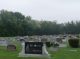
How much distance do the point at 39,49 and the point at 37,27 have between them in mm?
88145

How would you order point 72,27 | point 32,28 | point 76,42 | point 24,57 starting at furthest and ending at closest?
1. point 72,27
2. point 32,28
3. point 76,42
4. point 24,57

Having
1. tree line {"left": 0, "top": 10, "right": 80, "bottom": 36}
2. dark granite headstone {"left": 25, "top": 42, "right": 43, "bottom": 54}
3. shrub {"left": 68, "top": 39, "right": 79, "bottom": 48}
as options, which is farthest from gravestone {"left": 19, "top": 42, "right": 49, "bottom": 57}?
tree line {"left": 0, "top": 10, "right": 80, "bottom": 36}

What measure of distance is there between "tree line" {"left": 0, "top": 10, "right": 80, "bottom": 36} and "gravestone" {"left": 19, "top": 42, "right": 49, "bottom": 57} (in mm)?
65248

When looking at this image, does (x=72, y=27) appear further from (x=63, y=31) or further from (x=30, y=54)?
(x=30, y=54)

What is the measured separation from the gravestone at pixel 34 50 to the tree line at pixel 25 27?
65.2m

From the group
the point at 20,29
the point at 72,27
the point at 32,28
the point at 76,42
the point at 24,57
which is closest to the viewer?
the point at 24,57

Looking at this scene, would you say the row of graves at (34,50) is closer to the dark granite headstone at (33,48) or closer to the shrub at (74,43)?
the dark granite headstone at (33,48)

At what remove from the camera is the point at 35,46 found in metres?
23.0

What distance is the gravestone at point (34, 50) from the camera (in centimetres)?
2297

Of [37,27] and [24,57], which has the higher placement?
[37,27]

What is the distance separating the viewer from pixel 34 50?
2316 cm

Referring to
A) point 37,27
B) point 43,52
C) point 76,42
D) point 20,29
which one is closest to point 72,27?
point 37,27

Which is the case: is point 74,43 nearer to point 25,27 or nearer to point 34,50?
point 34,50

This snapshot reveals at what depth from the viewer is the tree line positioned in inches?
3698
